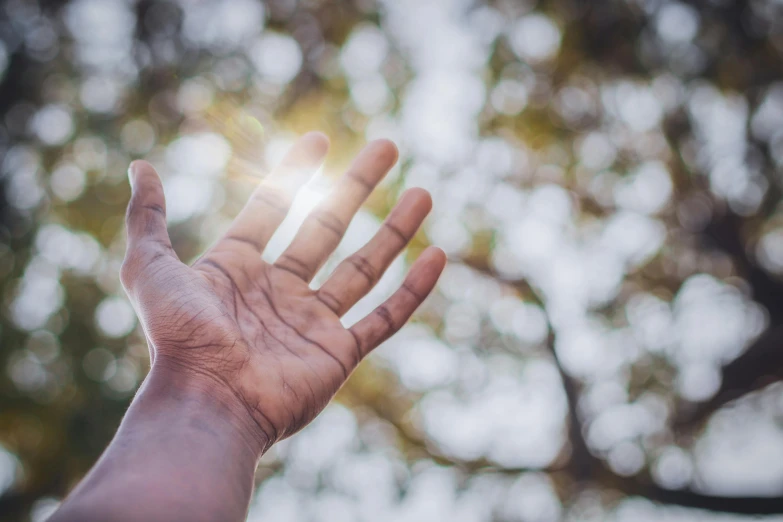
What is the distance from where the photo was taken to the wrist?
1.57 meters

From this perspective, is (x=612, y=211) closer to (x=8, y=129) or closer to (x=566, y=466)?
(x=566, y=466)

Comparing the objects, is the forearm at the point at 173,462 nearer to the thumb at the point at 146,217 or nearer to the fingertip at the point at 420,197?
the thumb at the point at 146,217

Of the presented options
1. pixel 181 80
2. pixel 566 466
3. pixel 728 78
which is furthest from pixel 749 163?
pixel 181 80

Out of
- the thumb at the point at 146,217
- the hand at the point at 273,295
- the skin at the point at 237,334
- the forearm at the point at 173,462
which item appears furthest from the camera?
the thumb at the point at 146,217

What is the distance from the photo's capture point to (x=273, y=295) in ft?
7.20

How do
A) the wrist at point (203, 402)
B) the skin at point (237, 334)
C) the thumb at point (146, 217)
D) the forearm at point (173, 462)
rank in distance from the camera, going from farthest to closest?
1. the thumb at point (146, 217)
2. the wrist at point (203, 402)
3. the skin at point (237, 334)
4. the forearm at point (173, 462)

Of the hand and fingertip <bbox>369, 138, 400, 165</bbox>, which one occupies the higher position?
fingertip <bbox>369, 138, 400, 165</bbox>

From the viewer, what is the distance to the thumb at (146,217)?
1.84 metres

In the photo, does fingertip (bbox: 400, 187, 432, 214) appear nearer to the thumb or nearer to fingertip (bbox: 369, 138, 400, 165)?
fingertip (bbox: 369, 138, 400, 165)

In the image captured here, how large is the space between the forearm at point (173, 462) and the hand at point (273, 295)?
7cm

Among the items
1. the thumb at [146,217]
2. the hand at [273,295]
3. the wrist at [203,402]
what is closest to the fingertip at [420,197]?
the hand at [273,295]

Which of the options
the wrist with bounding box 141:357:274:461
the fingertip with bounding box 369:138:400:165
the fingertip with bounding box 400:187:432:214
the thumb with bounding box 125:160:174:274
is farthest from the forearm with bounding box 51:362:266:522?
the fingertip with bounding box 369:138:400:165

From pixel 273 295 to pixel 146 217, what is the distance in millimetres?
637

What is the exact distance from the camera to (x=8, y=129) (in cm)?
600
